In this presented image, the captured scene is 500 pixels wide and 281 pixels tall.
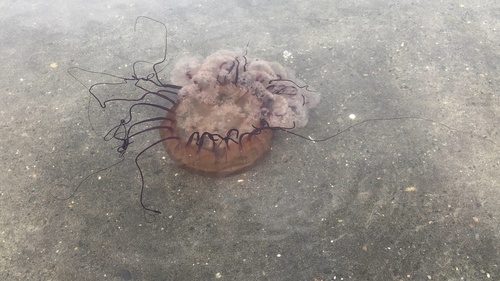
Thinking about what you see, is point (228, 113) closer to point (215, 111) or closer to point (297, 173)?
point (215, 111)

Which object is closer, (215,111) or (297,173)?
(297,173)

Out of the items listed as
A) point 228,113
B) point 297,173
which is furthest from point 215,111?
point 297,173

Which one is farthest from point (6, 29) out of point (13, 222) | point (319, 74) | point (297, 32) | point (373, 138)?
point (373, 138)

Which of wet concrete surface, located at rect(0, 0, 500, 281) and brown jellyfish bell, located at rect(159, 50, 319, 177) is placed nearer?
wet concrete surface, located at rect(0, 0, 500, 281)

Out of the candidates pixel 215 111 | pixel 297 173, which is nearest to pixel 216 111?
pixel 215 111

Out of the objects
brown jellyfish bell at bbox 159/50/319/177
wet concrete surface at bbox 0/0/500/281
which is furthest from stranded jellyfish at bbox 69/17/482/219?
wet concrete surface at bbox 0/0/500/281

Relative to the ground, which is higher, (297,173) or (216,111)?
(216,111)

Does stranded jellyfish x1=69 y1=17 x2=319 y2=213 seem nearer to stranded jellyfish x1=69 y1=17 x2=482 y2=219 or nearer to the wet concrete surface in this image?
stranded jellyfish x1=69 y1=17 x2=482 y2=219
